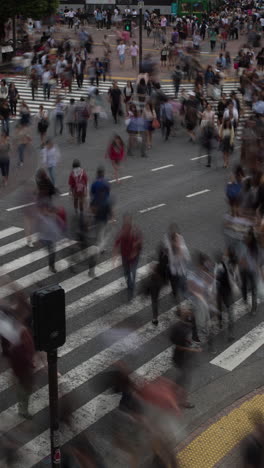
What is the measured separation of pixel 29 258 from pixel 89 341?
3847 mm

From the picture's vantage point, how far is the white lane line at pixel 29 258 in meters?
14.5

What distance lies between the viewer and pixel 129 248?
12609 mm

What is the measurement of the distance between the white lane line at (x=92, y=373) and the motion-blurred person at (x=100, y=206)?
113 inches

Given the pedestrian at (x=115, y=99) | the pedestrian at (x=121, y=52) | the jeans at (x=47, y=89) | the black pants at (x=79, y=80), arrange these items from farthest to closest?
the pedestrian at (x=121, y=52) → the black pants at (x=79, y=80) → the jeans at (x=47, y=89) → the pedestrian at (x=115, y=99)

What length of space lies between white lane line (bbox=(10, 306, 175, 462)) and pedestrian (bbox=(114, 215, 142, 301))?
893 millimetres

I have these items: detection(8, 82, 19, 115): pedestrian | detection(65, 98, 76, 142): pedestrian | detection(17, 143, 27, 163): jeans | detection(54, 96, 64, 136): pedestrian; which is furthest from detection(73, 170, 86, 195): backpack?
detection(8, 82, 19, 115): pedestrian

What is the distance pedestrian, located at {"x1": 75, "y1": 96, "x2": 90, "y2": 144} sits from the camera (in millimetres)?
24734

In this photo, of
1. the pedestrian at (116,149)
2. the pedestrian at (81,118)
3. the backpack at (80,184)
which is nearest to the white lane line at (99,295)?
the backpack at (80,184)

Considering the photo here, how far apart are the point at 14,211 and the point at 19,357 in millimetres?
8949

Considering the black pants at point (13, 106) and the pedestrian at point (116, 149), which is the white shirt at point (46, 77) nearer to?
the black pants at point (13, 106)

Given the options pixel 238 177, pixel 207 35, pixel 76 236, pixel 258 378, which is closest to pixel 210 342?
pixel 258 378

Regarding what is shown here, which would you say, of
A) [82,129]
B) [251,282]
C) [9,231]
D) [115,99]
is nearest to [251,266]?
[251,282]

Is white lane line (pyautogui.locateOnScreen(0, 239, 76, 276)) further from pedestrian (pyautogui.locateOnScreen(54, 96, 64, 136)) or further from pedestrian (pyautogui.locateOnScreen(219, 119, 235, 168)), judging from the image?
pedestrian (pyautogui.locateOnScreen(54, 96, 64, 136))

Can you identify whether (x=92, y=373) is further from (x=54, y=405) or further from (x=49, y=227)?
(x=49, y=227)
